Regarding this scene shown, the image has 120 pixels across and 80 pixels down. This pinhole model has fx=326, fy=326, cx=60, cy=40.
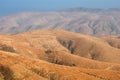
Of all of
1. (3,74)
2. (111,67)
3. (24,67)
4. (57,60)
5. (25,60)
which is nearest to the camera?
(3,74)

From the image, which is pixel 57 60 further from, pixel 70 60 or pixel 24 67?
pixel 24 67

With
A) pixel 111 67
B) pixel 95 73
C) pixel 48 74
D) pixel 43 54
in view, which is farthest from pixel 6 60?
pixel 43 54

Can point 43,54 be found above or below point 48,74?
below

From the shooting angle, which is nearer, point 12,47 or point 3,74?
point 3,74

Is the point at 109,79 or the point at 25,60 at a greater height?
the point at 25,60

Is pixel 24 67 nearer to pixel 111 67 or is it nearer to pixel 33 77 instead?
pixel 33 77

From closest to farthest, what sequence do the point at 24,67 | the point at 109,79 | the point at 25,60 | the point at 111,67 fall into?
the point at 24,67 → the point at 25,60 → the point at 109,79 → the point at 111,67

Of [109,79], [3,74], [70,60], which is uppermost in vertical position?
[3,74]

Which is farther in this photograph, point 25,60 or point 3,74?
point 25,60

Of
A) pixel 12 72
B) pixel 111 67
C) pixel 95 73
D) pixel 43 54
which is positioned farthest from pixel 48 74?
pixel 43 54
